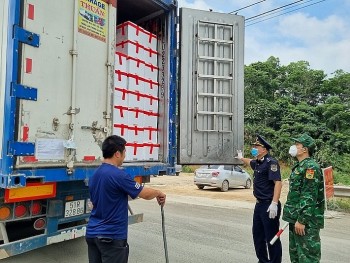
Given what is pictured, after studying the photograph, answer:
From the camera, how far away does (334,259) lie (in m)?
5.30

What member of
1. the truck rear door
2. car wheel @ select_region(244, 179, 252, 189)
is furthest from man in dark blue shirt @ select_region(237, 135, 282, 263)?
car wheel @ select_region(244, 179, 252, 189)

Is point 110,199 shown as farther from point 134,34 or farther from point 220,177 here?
point 220,177

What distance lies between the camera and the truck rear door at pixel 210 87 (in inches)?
212

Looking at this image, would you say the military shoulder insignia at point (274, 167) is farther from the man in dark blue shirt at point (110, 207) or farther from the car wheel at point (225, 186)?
the car wheel at point (225, 186)

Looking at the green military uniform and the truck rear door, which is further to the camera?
the truck rear door

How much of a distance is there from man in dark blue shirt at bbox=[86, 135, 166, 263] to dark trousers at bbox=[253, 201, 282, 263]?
2109 millimetres

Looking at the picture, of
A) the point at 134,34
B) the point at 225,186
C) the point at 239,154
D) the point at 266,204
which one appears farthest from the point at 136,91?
the point at 225,186

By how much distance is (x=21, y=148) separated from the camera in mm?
3287

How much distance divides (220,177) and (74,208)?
1190cm

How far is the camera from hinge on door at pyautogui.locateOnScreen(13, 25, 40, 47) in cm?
329

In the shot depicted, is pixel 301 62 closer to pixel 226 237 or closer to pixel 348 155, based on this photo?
pixel 348 155

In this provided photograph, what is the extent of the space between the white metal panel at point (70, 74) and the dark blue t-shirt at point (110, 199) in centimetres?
92

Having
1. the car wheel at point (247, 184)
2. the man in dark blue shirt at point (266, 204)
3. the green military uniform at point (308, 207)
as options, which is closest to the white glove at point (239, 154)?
the man in dark blue shirt at point (266, 204)

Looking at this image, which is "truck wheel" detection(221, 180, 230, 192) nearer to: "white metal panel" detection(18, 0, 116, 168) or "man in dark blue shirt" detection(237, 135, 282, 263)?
"man in dark blue shirt" detection(237, 135, 282, 263)
